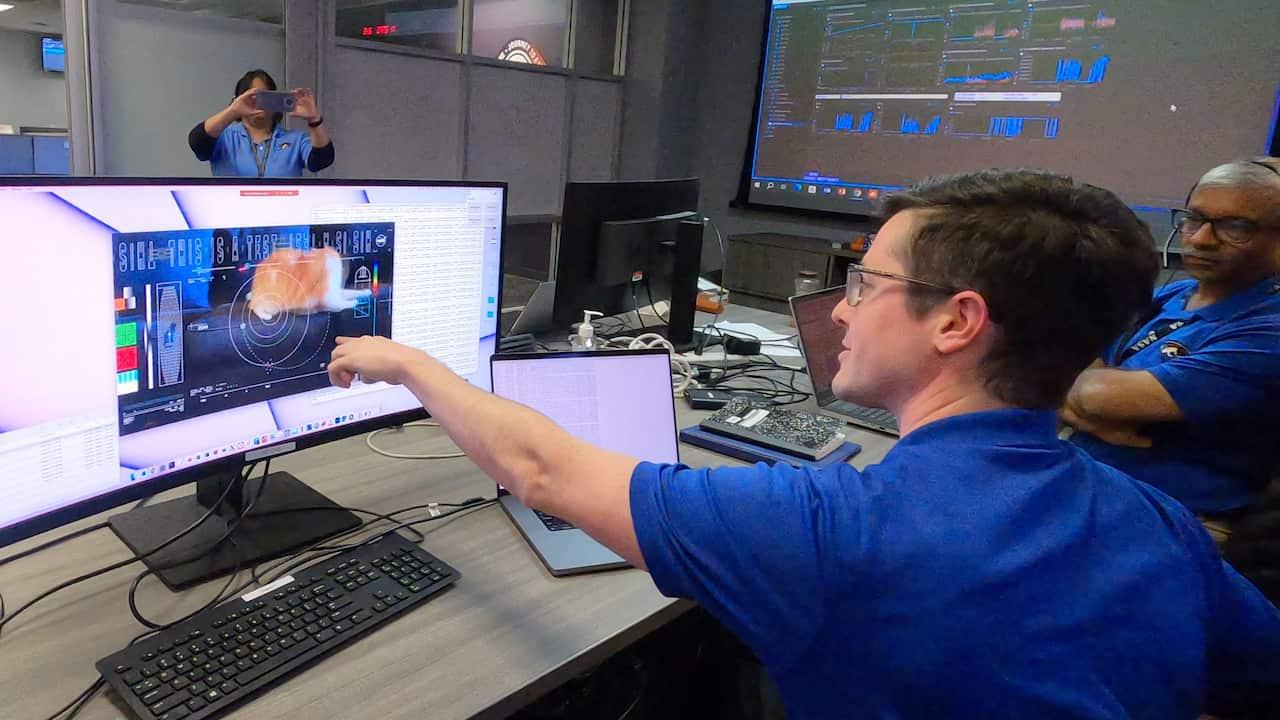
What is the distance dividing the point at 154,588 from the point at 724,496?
0.72 metres

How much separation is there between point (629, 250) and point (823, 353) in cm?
62

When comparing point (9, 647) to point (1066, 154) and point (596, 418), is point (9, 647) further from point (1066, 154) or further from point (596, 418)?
point (1066, 154)

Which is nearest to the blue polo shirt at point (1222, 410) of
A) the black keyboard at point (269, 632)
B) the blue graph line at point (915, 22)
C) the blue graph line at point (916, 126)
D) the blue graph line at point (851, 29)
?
the black keyboard at point (269, 632)

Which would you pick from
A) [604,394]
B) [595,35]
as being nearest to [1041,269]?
[604,394]

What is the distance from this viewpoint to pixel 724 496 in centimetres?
75

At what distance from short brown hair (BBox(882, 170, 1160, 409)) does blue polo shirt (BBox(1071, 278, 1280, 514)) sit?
44.5 inches

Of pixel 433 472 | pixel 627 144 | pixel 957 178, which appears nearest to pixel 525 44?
pixel 627 144

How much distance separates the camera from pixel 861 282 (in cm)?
94

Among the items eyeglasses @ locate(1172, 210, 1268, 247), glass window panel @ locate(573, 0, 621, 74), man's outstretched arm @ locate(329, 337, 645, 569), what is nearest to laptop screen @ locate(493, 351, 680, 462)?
man's outstretched arm @ locate(329, 337, 645, 569)

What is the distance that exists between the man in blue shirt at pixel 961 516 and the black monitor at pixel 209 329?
30 cm

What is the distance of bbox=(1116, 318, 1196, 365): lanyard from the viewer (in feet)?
6.50

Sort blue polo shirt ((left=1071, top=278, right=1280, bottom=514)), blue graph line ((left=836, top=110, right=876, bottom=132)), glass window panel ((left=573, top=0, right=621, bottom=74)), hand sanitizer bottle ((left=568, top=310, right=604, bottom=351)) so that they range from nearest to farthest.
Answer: blue polo shirt ((left=1071, top=278, right=1280, bottom=514))
hand sanitizer bottle ((left=568, top=310, right=604, bottom=351))
blue graph line ((left=836, top=110, right=876, bottom=132))
glass window panel ((left=573, top=0, right=621, bottom=74))

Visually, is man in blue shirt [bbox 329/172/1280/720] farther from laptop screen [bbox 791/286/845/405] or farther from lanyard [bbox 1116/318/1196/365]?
lanyard [bbox 1116/318/1196/365]

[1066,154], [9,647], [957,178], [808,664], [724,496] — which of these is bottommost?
[9,647]
